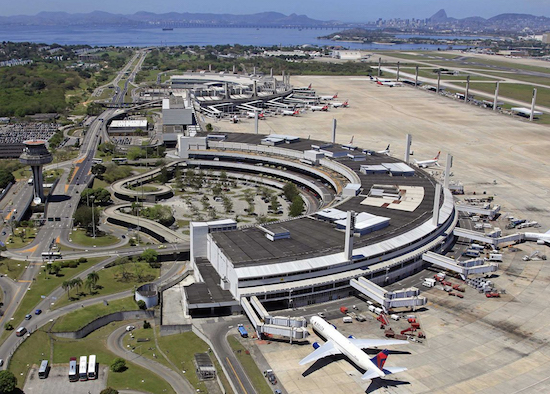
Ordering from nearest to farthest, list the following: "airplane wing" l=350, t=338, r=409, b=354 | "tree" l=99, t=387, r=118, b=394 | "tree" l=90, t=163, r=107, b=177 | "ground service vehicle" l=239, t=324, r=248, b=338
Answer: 1. "tree" l=99, t=387, r=118, b=394
2. "airplane wing" l=350, t=338, r=409, b=354
3. "ground service vehicle" l=239, t=324, r=248, b=338
4. "tree" l=90, t=163, r=107, b=177

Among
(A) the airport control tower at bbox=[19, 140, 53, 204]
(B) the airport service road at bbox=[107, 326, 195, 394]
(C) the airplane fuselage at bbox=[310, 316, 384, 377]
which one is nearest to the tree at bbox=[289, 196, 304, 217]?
(C) the airplane fuselage at bbox=[310, 316, 384, 377]

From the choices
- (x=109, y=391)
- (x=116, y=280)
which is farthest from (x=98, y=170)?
(x=109, y=391)

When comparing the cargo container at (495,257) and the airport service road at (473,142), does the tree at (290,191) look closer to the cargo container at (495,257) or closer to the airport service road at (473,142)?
the airport service road at (473,142)

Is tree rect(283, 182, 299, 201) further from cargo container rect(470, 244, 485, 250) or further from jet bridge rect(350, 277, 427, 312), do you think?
jet bridge rect(350, 277, 427, 312)

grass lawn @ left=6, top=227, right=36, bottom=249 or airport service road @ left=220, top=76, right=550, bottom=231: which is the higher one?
airport service road @ left=220, top=76, right=550, bottom=231

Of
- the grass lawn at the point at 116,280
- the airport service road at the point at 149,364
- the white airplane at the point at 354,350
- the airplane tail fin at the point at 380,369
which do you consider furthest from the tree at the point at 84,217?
the airplane tail fin at the point at 380,369

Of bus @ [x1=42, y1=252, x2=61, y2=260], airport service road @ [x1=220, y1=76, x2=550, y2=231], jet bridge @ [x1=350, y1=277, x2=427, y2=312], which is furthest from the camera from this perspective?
airport service road @ [x1=220, y1=76, x2=550, y2=231]

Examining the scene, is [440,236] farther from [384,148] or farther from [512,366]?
[384,148]
